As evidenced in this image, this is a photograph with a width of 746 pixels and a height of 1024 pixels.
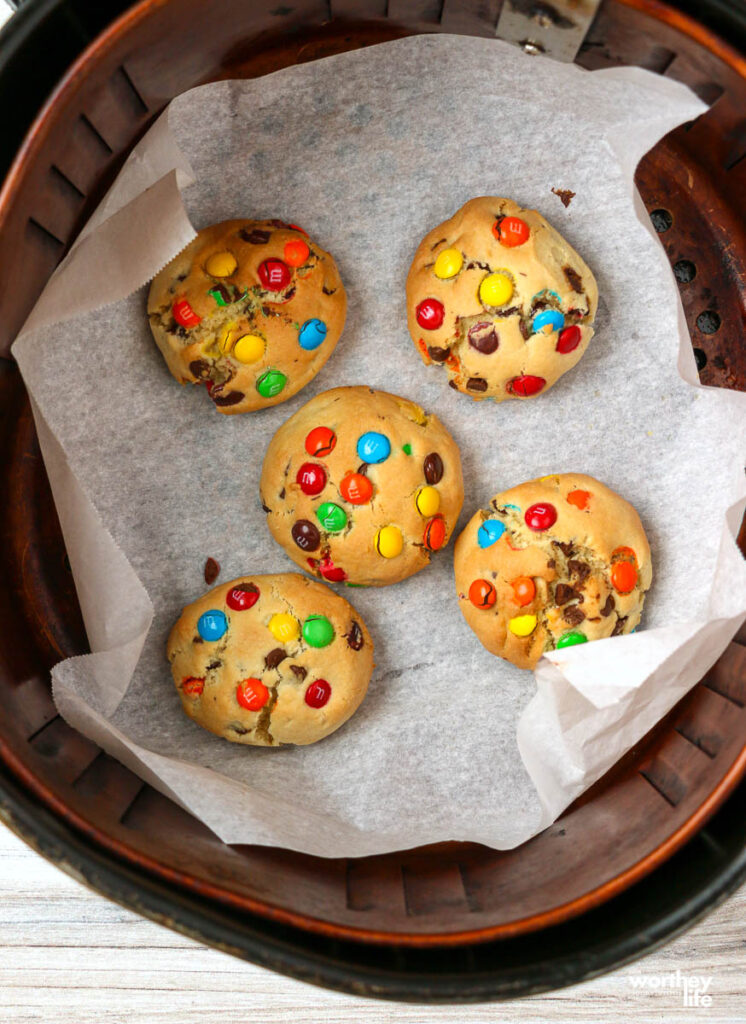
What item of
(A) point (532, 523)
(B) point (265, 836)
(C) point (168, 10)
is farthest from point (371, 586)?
(C) point (168, 10)

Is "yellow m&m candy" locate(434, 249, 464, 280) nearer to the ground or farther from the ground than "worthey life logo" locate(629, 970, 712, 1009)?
farther from the ground

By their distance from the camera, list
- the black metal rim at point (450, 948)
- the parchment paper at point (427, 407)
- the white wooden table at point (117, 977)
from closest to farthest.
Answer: the black metal rim at point (450, 948) → the parchment paper at point (427, 407) → the white wooden table at point (117, 977)

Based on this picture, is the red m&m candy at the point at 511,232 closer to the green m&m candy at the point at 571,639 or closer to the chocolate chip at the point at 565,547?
the chocolate chip at the point at 565,547

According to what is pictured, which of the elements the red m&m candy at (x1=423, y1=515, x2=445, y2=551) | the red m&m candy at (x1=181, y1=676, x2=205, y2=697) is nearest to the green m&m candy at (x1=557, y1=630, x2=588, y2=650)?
the red m&m candy at (x1=423, y1=515, x2=445, y2=551)

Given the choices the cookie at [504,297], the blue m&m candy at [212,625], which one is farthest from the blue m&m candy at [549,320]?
the blue m&m candy at [212,625]

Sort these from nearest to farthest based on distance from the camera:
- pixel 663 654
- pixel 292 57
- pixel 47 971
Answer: pixel 663 654
pixel 292 57
pixel 47 971

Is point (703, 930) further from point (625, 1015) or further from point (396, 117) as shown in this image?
point (396, 117)

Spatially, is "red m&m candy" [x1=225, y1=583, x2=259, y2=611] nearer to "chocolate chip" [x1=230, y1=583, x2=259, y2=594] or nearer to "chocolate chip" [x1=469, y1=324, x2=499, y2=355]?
"chocolate chip" [x1=230, y1=583, x2=259, y2=594]
